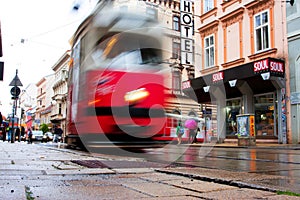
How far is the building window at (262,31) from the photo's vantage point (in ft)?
63.1

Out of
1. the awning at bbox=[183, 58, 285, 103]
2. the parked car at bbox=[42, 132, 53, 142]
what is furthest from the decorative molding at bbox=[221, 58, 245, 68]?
the parked car at bbox=[42, 132, 53, 142]

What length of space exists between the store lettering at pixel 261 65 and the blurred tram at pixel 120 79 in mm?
8421

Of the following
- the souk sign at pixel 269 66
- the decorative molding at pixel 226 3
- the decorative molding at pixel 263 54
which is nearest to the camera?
the souk sign at pixel 269 66

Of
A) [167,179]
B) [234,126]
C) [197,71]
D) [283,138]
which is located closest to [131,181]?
[167,179]

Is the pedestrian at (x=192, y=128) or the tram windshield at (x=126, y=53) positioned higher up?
the tram windshield at (x=126, y=53)

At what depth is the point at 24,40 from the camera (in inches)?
988

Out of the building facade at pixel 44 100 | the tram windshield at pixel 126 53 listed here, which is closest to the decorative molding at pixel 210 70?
the tram windshield at pixel 126 53

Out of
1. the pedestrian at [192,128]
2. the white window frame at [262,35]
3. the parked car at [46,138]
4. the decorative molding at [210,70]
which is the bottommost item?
the parked car at [46,138]

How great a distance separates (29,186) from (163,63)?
7.23 meters

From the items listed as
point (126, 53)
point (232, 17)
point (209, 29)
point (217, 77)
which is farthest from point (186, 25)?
point (126, 53)

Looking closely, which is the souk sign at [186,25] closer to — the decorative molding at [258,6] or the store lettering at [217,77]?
the store lettering at [217,77]

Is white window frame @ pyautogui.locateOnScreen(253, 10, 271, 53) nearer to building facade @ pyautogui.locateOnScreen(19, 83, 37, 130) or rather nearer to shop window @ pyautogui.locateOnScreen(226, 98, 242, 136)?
shop window @ pyautogui.locateOnScreen(226, 98, 242, 136)

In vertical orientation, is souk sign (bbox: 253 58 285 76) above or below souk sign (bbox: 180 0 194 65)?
below

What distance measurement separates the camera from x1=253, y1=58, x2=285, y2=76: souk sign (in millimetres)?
16828
